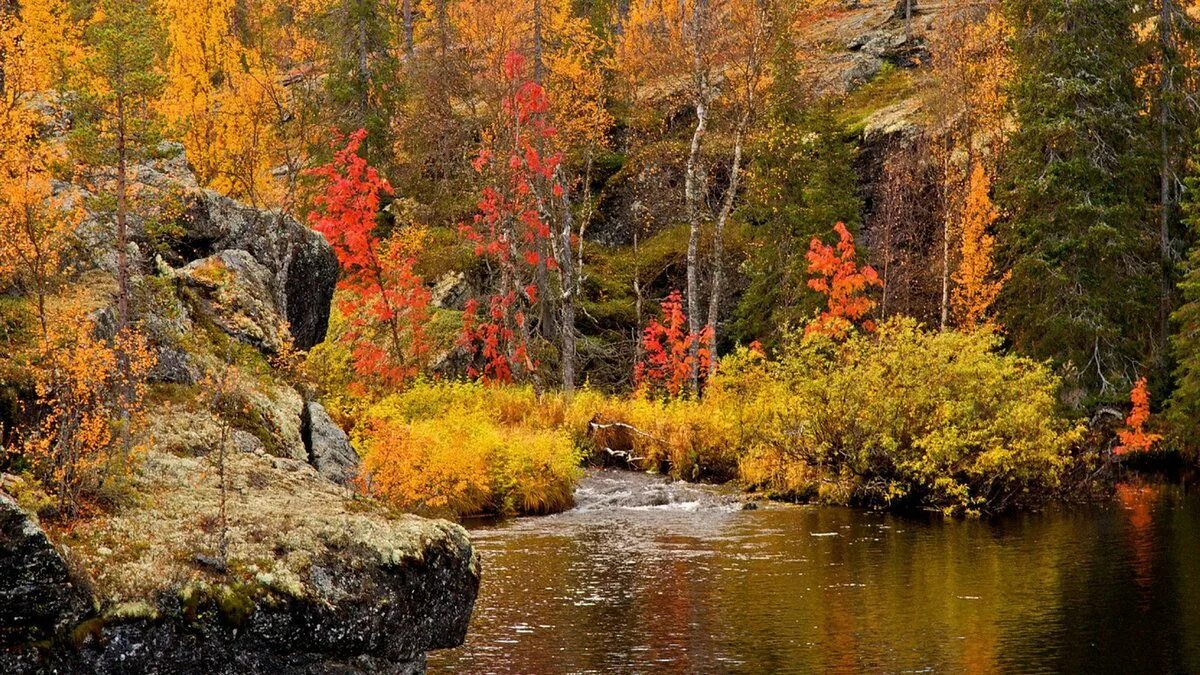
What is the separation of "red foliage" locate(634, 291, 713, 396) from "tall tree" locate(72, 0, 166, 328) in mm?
24925

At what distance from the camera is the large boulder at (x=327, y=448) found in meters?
15.6

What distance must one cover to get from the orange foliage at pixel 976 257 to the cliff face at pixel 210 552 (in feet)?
99.6

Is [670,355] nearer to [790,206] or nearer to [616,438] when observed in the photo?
[790,206]

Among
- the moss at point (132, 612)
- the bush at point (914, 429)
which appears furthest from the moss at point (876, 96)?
the moss at point (132, 612)

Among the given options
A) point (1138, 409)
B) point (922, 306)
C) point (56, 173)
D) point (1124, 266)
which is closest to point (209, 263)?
point (56, 173)

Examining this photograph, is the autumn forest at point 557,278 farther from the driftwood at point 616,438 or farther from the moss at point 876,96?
the moss at point 876,96

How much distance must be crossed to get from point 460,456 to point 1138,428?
19.6 meters

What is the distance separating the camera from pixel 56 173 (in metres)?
14.6


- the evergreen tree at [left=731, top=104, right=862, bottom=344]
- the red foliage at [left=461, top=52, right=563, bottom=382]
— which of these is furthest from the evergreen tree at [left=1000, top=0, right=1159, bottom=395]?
the red foliage at [left=461, top=52, right=563, bottom=382]

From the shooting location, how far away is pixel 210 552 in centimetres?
1045

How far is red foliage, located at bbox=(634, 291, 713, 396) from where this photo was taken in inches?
Answer: 1533

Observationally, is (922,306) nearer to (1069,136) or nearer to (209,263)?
(1069,136)

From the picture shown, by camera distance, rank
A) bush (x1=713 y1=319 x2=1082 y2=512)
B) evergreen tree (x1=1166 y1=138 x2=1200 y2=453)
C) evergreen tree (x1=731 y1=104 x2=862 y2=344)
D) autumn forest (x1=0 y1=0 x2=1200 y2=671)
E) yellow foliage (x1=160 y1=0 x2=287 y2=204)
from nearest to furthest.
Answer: autumn forest (x1=0 y1=0 x2=1200 y2=671), bush (x1=713 y1=319 x2=1082 y2=512), evergreen tree (x1=1166 y1=138 x2=1200 y2=453), yellow foliage (x1=160 y1=0 x2=287 y2=204), evergreen tree (x1=731 y1=104 x2=862 y2=344)

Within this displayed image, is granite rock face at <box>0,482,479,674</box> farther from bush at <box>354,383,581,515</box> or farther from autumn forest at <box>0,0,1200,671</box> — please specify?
bush at <box>354,383,581,515</box>
